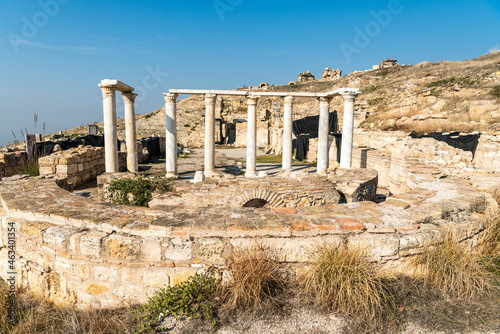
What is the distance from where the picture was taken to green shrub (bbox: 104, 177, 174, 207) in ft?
22.4

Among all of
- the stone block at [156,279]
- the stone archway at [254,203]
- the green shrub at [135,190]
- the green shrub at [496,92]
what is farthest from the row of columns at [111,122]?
the green shrub at [496,92]

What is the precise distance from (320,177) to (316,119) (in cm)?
1561

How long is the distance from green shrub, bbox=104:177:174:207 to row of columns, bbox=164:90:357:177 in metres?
3.60

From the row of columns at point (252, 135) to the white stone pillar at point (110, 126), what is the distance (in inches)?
74.8

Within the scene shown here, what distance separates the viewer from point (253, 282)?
246cm

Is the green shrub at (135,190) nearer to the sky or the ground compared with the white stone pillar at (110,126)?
nearer to the ground

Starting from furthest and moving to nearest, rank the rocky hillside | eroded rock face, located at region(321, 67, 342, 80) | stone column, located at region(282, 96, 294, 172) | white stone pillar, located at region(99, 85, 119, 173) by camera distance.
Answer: eroded rock face, located at region(321, 67, 342, 80) → the rocky hillside → stone column, located at region(282, 96, 294, 172) → white stone pillar, located at region(99, 85, 119, 173)

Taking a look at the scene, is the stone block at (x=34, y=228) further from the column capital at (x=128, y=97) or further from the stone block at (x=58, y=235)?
the column capital at (x=128, y=97)

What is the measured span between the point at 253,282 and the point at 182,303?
0.65 meters

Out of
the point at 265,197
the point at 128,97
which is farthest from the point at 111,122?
the point at 265,197

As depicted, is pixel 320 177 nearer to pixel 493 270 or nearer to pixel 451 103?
pixel 493 270

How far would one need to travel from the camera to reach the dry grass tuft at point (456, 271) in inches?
101

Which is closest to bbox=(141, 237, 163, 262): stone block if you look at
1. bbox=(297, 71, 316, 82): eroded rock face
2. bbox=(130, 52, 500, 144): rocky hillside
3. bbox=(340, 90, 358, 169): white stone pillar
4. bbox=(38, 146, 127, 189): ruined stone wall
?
bbox=(38, 146, 127, 189): ruined stone wall

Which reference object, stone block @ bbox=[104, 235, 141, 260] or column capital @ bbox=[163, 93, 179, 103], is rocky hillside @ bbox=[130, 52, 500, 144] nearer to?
column capital @ bbox=[163, 93, 179, 103]
